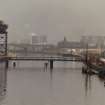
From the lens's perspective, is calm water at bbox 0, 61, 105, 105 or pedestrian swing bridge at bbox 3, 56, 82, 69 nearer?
calm water at bbox 0, 61, 105, 105

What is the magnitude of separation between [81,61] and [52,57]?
2214mm

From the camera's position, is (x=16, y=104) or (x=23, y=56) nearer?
(x=16, y=104)

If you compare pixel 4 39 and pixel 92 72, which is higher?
pixel 4 39

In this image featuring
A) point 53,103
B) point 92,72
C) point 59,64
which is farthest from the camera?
point 59,64

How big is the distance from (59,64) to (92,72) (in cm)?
1048

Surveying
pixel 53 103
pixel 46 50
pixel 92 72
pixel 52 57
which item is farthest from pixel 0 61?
pixel 53 103

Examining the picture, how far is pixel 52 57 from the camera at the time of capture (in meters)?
27.4

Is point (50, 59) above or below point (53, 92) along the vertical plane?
above

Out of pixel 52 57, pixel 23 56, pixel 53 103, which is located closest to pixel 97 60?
pixel 52 57

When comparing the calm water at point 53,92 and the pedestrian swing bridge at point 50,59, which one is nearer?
the calm water at point 53,92

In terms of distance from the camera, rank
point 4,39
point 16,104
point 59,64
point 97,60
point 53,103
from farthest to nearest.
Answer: point 59,64, point 4,39, point 97,60, point 53,103, point 16,104

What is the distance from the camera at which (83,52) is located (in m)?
28.3

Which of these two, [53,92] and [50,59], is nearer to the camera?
[53,92]

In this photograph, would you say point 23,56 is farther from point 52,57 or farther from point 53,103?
point 53,103
